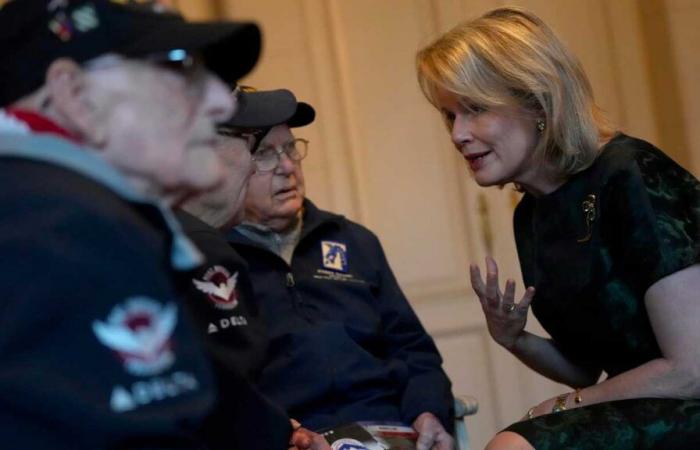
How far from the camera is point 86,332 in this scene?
1000 millimetres

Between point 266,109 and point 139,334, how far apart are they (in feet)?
4.46

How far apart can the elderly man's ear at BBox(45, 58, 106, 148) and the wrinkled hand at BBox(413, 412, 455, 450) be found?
4.45ft

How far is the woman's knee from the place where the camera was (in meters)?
1.83

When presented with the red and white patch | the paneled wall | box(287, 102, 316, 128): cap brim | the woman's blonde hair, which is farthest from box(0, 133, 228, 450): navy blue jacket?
the paneled wall

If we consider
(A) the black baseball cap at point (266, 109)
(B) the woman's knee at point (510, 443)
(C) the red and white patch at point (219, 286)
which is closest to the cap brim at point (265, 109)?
(A) the black baseball cap at point (266, 109)

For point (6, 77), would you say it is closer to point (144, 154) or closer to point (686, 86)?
point (144, 154)

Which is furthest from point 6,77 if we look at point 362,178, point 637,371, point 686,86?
point 686,86

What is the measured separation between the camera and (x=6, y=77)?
3.73 feet

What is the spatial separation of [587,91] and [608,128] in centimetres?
8

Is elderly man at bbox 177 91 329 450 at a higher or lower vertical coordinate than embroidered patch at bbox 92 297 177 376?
lower

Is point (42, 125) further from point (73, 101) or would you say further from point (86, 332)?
point (86, 332)

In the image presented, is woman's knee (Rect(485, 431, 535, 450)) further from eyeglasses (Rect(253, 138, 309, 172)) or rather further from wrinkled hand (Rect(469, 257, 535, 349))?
eyeglasses (Rect(253, 138, 309, 172))

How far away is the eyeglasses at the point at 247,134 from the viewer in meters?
2.05

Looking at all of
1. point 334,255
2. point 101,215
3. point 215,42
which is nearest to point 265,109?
point 334,255
